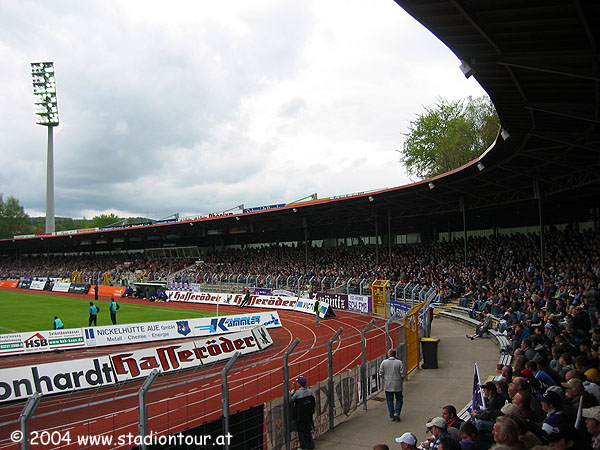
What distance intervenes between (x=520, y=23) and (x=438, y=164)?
157 feet

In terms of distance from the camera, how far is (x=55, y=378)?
12.1m

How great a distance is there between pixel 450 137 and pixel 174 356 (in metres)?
46.3

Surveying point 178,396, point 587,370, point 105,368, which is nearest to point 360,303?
point 105,368

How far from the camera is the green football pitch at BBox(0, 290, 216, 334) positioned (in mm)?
27047

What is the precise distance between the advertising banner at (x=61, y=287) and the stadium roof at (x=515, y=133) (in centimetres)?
1694

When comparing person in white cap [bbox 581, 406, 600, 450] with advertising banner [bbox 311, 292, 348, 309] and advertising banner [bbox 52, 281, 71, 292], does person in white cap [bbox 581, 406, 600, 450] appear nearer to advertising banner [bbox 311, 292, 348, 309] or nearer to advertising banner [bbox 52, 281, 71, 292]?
advertising banner [bbox 311, 292, 348, 309]

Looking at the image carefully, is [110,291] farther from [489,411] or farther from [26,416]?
[489,411]

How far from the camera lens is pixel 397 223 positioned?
141 ft

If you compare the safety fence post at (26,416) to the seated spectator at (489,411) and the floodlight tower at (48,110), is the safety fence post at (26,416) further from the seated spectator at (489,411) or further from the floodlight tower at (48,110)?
the floodlight tower at (48,110)

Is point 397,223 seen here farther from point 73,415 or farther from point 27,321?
point 73,415

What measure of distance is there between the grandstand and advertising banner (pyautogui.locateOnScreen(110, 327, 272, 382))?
1.92ft

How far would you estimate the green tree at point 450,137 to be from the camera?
50.9m

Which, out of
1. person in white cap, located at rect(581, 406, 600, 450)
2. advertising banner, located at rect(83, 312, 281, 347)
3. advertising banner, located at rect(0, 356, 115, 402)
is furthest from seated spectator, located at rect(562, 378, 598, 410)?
advertising banner, located at rect(83, 312, 281, 347)

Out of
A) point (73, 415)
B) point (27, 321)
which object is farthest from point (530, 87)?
point (27, 321)
